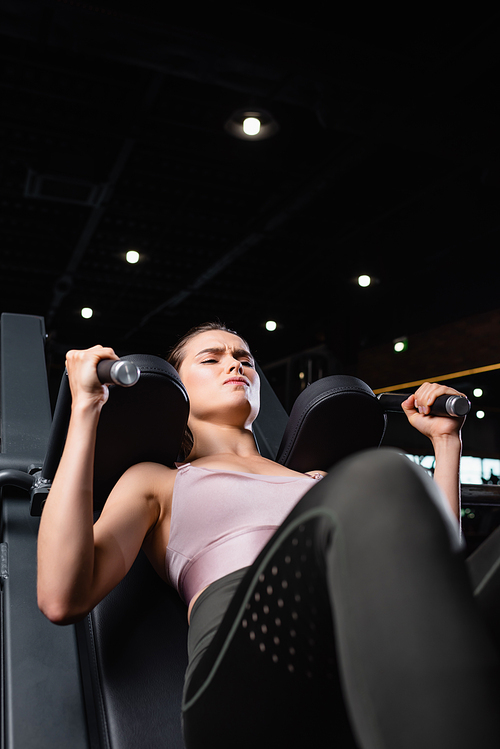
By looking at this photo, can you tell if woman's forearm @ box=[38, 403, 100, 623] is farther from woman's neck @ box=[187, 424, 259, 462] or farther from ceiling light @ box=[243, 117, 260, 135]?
ceiling light @ box=[243, 117, 260, 135]

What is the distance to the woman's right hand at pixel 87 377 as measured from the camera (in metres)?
0.95

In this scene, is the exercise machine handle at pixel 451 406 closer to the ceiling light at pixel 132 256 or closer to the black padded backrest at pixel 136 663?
the black padded backrest at pixel 136 663

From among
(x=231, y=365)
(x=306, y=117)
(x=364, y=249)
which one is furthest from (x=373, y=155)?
(x=231, y=365)

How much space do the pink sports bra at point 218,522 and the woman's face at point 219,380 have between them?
0.88 ft

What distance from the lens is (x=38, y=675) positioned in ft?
3.34

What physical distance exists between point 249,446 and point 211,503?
1.19 feet

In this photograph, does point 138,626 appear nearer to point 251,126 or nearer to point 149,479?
point 149,479

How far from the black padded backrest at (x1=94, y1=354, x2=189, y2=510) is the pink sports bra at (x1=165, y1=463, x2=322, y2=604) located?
A: 0.27 ft

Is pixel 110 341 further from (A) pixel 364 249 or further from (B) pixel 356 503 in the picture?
(B) pixel 356 503

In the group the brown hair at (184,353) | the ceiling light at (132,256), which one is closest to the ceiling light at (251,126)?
the ceiling light at (132,256)

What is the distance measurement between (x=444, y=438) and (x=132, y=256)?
19.8 ft

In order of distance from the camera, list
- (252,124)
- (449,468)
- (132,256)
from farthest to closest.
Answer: (132,256), (252,124), (449,468)

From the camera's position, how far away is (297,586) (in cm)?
68

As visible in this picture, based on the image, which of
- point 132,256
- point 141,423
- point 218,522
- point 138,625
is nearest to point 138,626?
point 138,625
